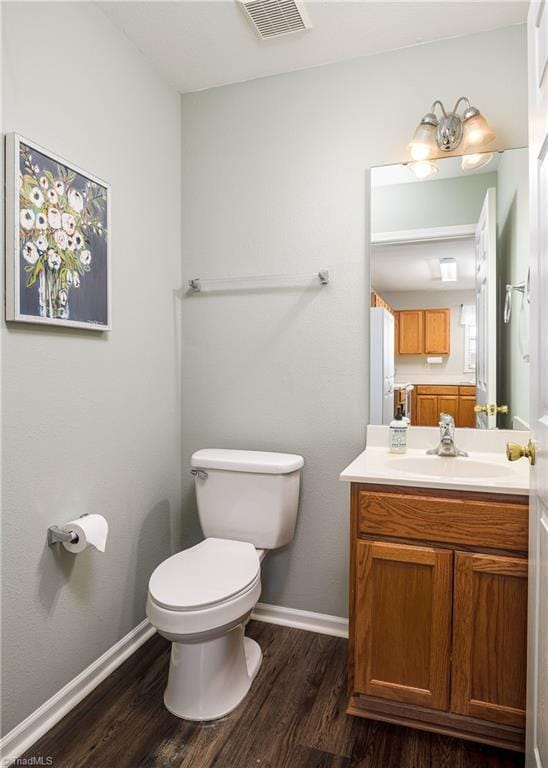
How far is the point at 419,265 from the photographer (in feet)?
6.63

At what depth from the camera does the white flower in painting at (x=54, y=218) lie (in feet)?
5.00

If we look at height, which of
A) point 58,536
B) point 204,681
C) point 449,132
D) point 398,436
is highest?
point 449,132

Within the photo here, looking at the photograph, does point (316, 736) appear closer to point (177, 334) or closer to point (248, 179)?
point (177, 334)

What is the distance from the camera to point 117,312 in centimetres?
190

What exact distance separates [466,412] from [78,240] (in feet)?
5.29

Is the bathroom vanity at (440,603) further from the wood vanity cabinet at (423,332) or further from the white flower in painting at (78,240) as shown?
the white flower in painting at (78,240)

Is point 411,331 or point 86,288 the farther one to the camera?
point 411,331

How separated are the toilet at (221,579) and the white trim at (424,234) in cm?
100

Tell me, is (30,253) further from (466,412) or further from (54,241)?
(466,412)

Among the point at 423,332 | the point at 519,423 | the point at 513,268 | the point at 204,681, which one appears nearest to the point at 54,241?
the point at 423,332

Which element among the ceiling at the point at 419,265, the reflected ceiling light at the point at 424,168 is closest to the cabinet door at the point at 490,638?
the ceiling at the point at 419,265

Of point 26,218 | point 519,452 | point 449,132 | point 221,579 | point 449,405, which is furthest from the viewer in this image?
point 449,405

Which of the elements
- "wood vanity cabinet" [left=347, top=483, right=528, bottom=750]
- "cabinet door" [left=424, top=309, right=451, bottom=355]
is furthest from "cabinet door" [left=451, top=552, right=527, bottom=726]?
"cabinet door" [left=424, top=309, right=451, bottom=355]

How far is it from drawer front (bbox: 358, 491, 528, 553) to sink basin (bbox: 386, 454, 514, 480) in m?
0.24
